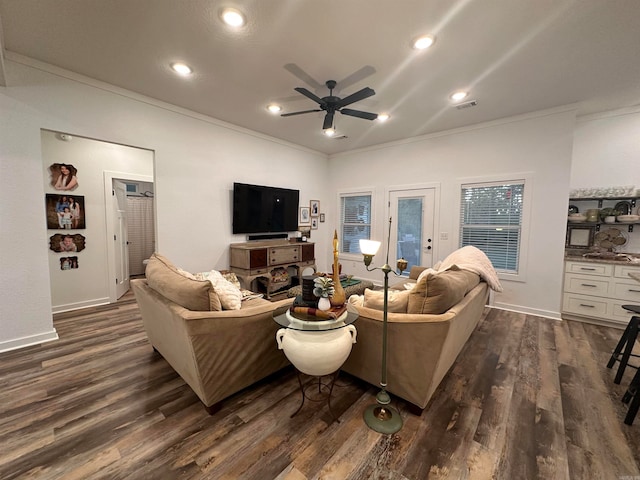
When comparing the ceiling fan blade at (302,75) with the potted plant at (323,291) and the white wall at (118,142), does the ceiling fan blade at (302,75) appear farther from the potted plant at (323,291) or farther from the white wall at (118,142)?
the potted plant at (323,291)

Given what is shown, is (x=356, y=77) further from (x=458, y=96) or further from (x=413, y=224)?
(x=413, y=224)

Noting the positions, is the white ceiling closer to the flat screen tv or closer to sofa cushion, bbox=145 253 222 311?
the flat screen tv

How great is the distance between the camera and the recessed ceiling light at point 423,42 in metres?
2.11

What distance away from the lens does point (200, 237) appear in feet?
12.8

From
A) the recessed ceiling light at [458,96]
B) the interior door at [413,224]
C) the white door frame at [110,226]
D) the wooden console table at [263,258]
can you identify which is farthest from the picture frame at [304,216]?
the recessed ceiling light at [458,96]

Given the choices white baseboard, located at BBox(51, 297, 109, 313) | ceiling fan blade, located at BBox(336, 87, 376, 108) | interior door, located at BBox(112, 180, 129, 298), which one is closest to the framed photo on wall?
interior door, located at BBox(112, 180, 129, 298)

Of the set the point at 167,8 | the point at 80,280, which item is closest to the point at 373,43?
the point at 167,8

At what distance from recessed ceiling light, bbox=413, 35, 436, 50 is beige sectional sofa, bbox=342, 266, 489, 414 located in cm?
194

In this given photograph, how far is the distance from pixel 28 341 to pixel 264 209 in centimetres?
324

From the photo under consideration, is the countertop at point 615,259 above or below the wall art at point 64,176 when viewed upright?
below

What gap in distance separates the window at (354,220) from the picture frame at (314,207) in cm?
53

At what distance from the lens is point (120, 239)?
4320 millimetres

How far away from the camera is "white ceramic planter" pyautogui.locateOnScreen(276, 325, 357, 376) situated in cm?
157

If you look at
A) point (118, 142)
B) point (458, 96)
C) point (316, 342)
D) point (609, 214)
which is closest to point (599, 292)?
point (609, 214)
